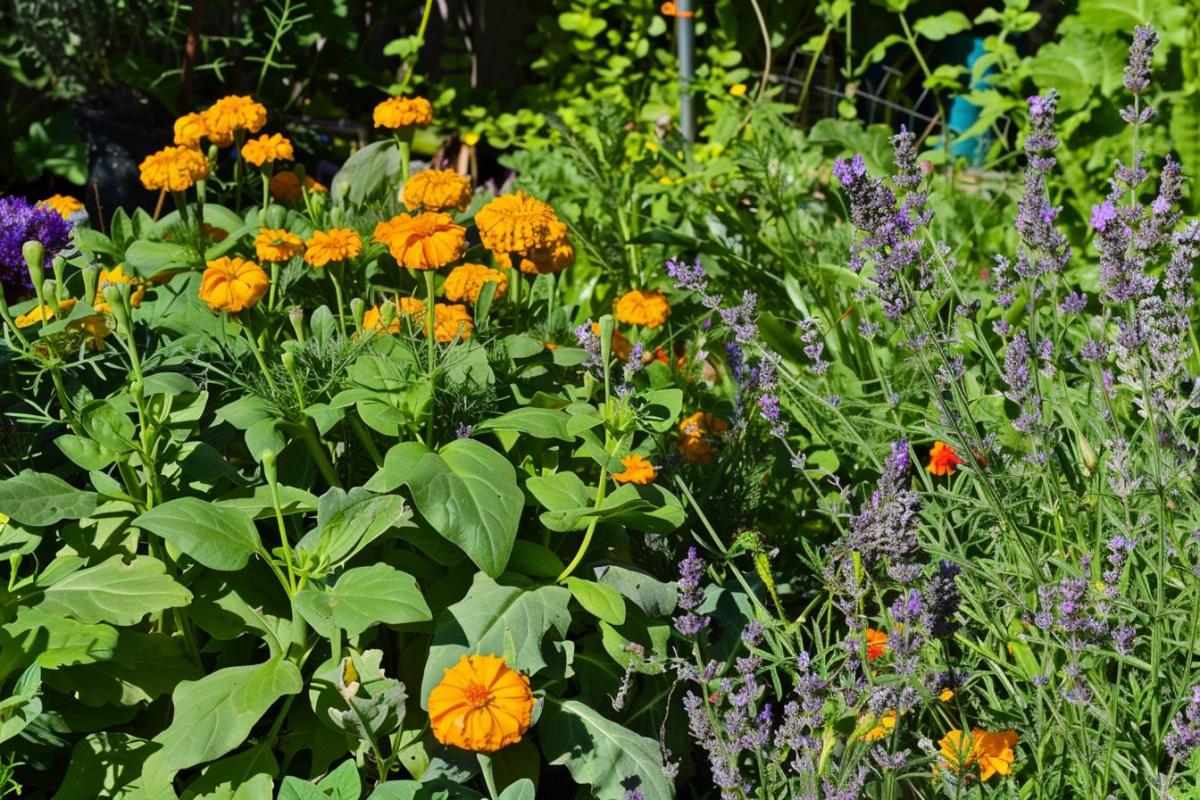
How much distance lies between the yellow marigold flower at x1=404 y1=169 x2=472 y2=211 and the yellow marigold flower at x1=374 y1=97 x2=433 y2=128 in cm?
27

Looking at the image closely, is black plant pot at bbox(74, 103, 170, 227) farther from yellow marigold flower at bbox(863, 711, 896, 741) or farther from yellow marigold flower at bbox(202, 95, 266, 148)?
yellow marigold flower at bbox(863, 711, 896, 741)

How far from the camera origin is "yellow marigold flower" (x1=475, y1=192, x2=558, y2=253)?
6.75ft

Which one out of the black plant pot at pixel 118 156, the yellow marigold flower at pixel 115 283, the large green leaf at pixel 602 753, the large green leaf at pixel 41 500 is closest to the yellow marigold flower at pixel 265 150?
the yellow marigold flower at pixel 115 283

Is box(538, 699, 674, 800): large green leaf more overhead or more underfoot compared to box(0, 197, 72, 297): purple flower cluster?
more underfoot

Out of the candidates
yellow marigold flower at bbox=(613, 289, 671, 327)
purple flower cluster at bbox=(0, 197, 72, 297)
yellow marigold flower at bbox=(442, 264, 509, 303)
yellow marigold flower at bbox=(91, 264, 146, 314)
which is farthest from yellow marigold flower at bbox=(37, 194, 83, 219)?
yellow marigold flower at bbox=(613, 289, 671, 327)

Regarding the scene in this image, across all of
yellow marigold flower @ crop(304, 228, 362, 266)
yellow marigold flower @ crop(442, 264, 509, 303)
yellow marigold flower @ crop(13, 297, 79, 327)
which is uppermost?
yellow marigold flower @ crop(304, 228, 362, 266)

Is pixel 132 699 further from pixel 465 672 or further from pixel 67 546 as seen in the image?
pixel 465 672

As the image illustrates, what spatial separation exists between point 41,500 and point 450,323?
68cm

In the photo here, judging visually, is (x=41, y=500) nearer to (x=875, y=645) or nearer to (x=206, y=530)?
(x=206, y=530)

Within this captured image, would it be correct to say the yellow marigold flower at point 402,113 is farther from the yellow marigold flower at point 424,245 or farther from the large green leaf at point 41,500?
the large green leaf at point 41,500

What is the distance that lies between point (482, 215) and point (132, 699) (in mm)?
913

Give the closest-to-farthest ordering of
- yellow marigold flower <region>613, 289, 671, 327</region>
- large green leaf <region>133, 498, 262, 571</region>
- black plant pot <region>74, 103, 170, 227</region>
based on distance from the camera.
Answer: large green leaf <region>133, 498, 262, 571</region> → yellow marigold flower <region>613, 289, 671, 327</region> → black plant pot <region>74, 103, 170, 227</region>

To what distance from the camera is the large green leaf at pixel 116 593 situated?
1.72 metres

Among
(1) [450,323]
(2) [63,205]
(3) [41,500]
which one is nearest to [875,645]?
(1) [450,323]
